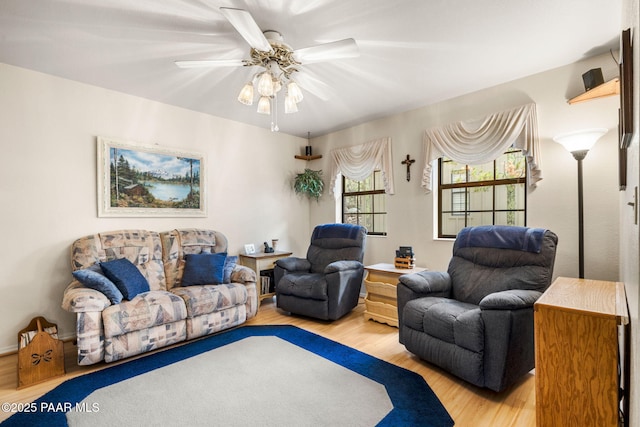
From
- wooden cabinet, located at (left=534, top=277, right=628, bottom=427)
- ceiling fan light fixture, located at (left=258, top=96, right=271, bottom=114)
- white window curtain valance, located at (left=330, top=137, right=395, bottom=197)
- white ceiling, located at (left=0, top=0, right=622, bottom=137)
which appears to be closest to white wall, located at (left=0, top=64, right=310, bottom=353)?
white ceiling, located at (left=0, top=0, right=622, bottom=137)

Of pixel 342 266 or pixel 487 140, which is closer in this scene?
pixel 487 140

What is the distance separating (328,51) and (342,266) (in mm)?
2161

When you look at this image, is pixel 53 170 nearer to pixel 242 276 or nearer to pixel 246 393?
pixel 242 276

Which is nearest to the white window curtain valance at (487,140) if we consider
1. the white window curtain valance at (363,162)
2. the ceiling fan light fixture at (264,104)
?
the white window curtain valance at (363,162)

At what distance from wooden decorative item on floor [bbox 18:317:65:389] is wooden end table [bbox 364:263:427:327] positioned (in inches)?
110

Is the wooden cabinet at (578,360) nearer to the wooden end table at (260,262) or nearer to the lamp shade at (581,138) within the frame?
the lamp shade at (581,138)

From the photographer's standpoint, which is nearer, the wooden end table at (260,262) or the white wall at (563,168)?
the white wall at (563,168)

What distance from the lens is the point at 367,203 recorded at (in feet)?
14.9

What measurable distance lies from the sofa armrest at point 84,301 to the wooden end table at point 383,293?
2.52 m

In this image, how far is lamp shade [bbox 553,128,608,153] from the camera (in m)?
2.27

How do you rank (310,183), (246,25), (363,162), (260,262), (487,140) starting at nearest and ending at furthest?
(246,25), (487,140), (260,262), (363,162), (310,183)

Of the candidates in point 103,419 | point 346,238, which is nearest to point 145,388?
point 103,419

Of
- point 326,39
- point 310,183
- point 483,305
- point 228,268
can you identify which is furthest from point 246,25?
point 310,183

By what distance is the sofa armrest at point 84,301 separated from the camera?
7.45 feet
